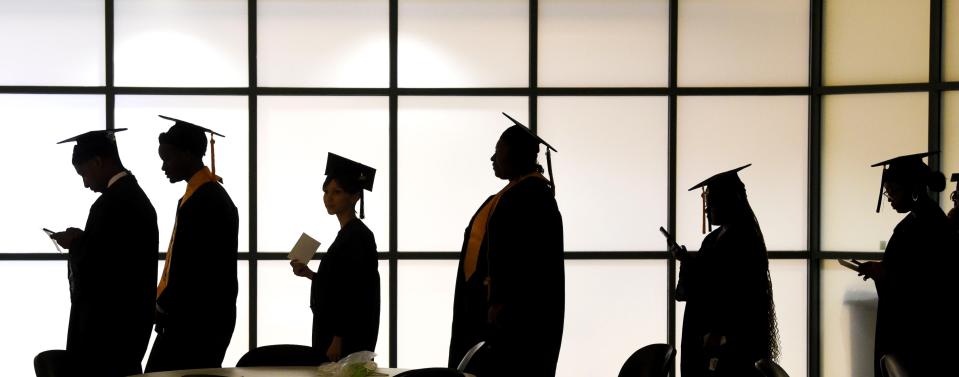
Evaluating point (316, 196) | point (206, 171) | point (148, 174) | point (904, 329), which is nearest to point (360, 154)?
point (316, 196)

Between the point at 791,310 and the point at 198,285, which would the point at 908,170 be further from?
the point at 198,285

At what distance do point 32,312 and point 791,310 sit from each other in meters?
4.35

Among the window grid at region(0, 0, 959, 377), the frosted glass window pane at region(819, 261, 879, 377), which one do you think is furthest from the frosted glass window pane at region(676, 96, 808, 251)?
the frosted glass window pane at region(819, 261, 879, 377)

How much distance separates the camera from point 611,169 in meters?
5.62

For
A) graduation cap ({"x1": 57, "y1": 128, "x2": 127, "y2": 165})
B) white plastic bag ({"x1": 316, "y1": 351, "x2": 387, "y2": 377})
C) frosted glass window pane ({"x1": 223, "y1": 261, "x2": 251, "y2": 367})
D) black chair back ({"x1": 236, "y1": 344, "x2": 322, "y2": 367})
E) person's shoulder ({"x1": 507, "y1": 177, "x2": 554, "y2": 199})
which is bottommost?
frosted glass window pane ({"x1": 223, "y1": 261, "x2": 251, "y2": 367})

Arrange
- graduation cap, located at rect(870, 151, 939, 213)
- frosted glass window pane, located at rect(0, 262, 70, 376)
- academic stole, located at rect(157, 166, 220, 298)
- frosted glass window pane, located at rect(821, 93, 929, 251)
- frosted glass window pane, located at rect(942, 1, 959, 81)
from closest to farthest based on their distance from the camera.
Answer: academic stole, located at rect(157, 166, 220, 298)
graduation cap, located at rect(870, 151, 939, 213)
frosted glass window pane, located at rect(942, 1, 959, 81)
frosted glass window pane, located at rect(821, 93, 929, 251)
frosted glass window pane, located at rect(0, 262, 70, 376)

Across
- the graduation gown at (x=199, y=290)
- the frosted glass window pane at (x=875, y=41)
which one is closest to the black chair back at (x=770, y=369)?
the graduation gown at (x=199, y=290)

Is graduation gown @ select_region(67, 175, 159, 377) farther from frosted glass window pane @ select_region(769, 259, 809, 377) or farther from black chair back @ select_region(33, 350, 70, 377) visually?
frosted glass window pane @ select_region(769, 259, 809, 377)

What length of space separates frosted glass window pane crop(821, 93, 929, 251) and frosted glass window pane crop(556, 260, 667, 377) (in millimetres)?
1023

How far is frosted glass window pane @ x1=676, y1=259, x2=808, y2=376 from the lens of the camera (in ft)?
18.6

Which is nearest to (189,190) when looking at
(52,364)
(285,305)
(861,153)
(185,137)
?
(185,137)

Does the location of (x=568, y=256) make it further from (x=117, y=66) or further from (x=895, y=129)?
(x=117, y=66)

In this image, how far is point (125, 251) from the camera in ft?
12.6

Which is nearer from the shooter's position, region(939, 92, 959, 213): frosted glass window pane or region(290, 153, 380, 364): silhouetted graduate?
region(290, 153, 380, 364): silhouetted graduate
